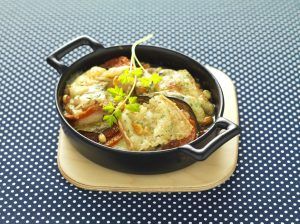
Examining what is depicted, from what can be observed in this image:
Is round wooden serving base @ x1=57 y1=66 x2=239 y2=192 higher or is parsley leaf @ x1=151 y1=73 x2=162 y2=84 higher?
parsley leaf @ x1=151 y1=73 x2=162 y2=84

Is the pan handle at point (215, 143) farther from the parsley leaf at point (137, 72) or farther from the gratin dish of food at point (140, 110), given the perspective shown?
the parsley leaf at point (137, 72)

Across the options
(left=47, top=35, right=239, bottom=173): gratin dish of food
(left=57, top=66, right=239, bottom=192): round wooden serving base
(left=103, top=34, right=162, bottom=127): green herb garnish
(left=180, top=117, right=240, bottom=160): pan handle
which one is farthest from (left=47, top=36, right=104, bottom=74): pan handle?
(left=180, top=117, right=240, bottom=160): pan handle

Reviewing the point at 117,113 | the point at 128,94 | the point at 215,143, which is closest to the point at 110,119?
the point at 117,113

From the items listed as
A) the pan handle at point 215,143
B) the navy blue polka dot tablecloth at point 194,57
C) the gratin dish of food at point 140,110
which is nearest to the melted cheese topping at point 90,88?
the gratin dish of food at point 140,110

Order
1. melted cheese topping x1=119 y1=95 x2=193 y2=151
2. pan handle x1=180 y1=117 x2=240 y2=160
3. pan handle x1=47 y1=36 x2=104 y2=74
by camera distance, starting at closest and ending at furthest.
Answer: pan handle x1=180 y1=117 x2=240 y2=160 → melted cheese topping x1=119 y1=95 x2=193 y2=151 → pan handle x1=47 y1=36 x2=104 y2=74

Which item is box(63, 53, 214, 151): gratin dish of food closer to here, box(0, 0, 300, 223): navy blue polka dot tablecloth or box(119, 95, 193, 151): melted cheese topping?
box(119, 95, 193, 151): melted cheese topping

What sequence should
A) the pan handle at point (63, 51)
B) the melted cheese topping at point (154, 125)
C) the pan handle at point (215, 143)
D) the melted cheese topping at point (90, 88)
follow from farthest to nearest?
the pan handle at point (63, 51), the melted cheese topping at point (90, 88), the melted cheese topping at point (154, 125), the pan handle at point (215, 143)
